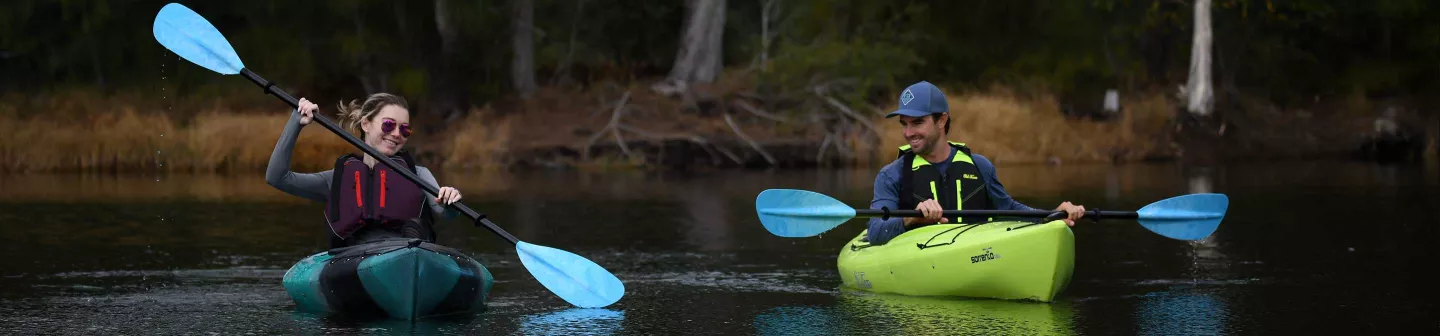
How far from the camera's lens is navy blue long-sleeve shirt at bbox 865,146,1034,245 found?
32.0 feet

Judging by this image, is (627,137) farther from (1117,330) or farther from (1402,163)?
→ (1117,330)

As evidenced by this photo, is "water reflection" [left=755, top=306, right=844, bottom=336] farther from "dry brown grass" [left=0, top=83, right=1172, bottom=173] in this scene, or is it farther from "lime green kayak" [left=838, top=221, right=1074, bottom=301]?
"dry brown grass" [left=0, top=83, right=1172, bottom=173]

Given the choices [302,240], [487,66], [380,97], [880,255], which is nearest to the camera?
[380,97]

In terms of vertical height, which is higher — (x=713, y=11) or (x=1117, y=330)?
(x=713, y=11)

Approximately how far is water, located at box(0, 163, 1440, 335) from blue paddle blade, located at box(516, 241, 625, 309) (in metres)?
0.11

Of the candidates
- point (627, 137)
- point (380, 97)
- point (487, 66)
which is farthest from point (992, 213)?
point (487, 66)

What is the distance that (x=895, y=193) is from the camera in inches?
385

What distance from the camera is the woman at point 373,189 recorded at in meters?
8.81

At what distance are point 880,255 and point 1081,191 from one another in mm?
10671

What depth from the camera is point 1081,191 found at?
20141 mm

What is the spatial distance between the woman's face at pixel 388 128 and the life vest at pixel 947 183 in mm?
2439

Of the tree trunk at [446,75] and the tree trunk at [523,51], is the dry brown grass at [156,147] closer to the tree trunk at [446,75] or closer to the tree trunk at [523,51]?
the tree trunk at [446,75]

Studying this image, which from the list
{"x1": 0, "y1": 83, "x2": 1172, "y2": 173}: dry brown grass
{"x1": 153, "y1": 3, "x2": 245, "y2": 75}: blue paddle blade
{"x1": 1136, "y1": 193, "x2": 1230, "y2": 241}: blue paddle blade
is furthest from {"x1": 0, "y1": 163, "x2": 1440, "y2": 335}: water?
{"x1": 0, "y1": 83, "x2": 1172, "y2": 173}: dry brown grass

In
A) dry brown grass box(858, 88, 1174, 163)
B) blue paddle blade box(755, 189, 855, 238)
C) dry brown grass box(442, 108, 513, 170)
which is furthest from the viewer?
dry brown grass box(858, 88, 1174, 163)
